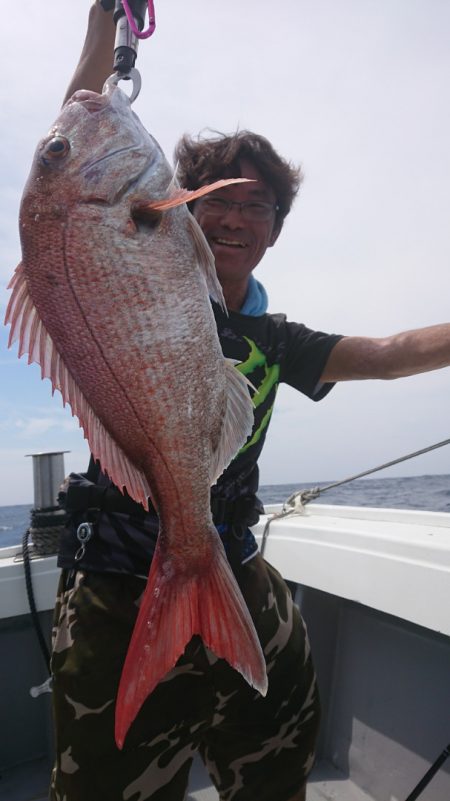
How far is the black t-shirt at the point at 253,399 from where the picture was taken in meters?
1.93

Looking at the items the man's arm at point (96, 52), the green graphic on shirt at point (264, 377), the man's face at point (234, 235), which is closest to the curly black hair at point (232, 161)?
the man's face at point (234, 235)

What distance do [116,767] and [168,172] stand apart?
1828mm

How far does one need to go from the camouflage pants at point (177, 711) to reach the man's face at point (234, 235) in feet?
3.80

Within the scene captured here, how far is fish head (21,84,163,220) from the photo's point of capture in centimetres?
155

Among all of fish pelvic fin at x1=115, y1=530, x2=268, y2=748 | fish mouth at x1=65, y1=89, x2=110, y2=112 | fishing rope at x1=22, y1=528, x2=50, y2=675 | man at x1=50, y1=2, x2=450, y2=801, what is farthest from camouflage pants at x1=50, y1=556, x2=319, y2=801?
fish mouth at x1=65, y1=89, x2=110, y2=112

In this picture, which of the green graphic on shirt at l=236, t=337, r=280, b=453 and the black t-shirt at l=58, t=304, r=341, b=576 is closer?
the black t-shirt at l=58, t=304, r=341, b=576

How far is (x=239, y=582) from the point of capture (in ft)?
6.93

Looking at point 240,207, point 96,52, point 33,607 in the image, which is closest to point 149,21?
point 96,52

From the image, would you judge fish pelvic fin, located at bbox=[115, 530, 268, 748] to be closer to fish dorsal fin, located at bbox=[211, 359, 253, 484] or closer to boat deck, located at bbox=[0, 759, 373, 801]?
fish dorsal fin, located at bbox=[211, 359, 253, 484]

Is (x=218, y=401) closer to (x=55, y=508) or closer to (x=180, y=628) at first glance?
(x=180, y=628)

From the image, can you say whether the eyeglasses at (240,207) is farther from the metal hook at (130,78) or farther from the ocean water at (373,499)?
the ocean water at (373,499)

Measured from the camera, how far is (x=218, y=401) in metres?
1.58

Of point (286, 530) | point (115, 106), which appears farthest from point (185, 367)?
point (286, 530)

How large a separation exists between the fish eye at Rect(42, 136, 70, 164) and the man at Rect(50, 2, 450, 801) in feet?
2.17
